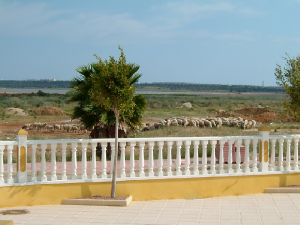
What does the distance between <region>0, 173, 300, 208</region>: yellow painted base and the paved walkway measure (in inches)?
6.5

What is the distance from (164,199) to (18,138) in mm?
3042

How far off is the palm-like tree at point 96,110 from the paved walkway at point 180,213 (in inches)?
193

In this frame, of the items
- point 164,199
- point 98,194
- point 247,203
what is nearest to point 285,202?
point 247,203

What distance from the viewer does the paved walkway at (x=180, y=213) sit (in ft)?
20.6

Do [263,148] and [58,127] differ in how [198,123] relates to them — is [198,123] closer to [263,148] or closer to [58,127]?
[58,127]

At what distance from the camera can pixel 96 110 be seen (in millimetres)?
12219

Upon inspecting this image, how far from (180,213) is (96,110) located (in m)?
6.18

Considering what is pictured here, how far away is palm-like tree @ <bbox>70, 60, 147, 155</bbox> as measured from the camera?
12023 millimetres

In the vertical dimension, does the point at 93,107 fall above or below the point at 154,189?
above

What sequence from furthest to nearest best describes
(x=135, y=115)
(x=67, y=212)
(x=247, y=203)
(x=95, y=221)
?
(x=135, y=115) < (x=247, y=203) < (x=67, y=212) < (x=95, y=221)

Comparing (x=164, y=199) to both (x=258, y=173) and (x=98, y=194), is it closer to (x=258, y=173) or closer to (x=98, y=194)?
(x=98, y=194)

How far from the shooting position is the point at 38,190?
283 inches

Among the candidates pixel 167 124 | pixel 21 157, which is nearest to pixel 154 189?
pixel 21 157

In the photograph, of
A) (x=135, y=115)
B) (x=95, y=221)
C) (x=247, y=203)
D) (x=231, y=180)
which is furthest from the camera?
(x=135, y=115)
